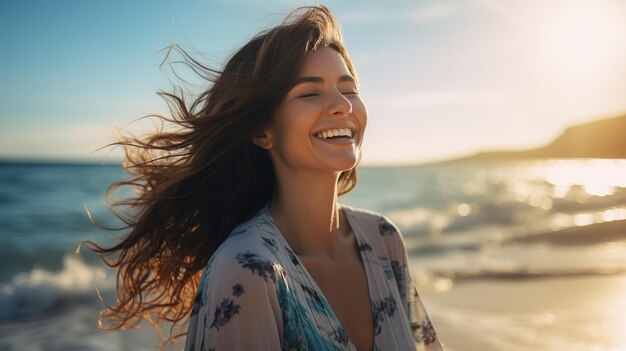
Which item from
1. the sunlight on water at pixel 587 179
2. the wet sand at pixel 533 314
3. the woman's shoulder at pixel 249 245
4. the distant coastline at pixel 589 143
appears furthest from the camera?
the distant coastline at pixel 589 143

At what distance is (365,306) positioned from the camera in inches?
122

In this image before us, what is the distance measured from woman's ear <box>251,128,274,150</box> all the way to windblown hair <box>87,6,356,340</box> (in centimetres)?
3

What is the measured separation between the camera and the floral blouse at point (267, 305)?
92.6 inches

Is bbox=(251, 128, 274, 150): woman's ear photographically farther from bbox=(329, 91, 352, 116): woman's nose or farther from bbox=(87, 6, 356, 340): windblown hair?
bbox=(329, 91, 352, 116): woman's nose

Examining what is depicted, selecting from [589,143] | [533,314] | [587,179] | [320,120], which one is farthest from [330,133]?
[589,143]

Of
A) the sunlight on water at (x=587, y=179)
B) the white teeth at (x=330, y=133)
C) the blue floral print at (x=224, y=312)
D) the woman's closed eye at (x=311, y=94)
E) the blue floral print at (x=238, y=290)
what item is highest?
the sunlight on water at (x=587, y=179)

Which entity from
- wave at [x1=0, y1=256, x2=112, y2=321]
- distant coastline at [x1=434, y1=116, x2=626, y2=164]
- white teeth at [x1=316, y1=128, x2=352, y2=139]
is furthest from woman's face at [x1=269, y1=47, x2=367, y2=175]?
distant coastline at [x1=434, y1=116, x2=626, y2=164]

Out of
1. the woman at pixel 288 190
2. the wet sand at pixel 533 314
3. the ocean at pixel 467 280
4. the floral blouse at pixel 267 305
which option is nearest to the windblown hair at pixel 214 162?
the woman at pixel 288 190

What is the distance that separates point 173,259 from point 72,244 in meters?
13.2

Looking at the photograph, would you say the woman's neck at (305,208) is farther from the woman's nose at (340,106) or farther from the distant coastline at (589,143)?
the distant coastline at (589,143)

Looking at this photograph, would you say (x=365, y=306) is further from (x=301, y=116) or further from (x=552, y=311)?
(x=552, y=311)

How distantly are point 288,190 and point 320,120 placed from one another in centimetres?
42

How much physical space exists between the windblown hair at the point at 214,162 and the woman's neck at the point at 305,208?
21 centimetres

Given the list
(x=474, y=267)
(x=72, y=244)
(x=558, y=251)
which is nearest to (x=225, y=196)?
(x=474, y=267)
